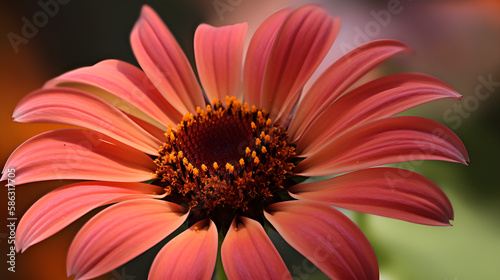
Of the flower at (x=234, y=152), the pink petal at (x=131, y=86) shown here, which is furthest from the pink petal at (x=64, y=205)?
the pink petal at (x=131, y=86)

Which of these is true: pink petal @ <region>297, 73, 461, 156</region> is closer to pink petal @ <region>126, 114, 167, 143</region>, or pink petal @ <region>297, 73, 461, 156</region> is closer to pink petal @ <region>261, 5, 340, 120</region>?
pink petal @ <region>261, 5, 340, 120</region>

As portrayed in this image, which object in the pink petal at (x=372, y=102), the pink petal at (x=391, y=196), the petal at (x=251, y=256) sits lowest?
the petal at (x=251, y=256)

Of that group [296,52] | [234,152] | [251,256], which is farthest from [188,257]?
[296,52]

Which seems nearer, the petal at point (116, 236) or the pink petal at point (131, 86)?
the petal at point (116, 236)

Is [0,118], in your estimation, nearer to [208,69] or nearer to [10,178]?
[10,178]

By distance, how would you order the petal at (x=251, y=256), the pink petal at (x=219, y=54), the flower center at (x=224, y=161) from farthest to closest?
1. the pink petal at (x=219, y=54)
2. the flower center at (x=224, y=161)
3. the petal at (x=251, y=256)

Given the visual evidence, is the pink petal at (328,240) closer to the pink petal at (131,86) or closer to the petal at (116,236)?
the petal at (116,236)

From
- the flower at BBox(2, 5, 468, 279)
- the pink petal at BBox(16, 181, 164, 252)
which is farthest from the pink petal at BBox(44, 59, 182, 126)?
the pink petal at BBox(16, 181, 164, 252)
